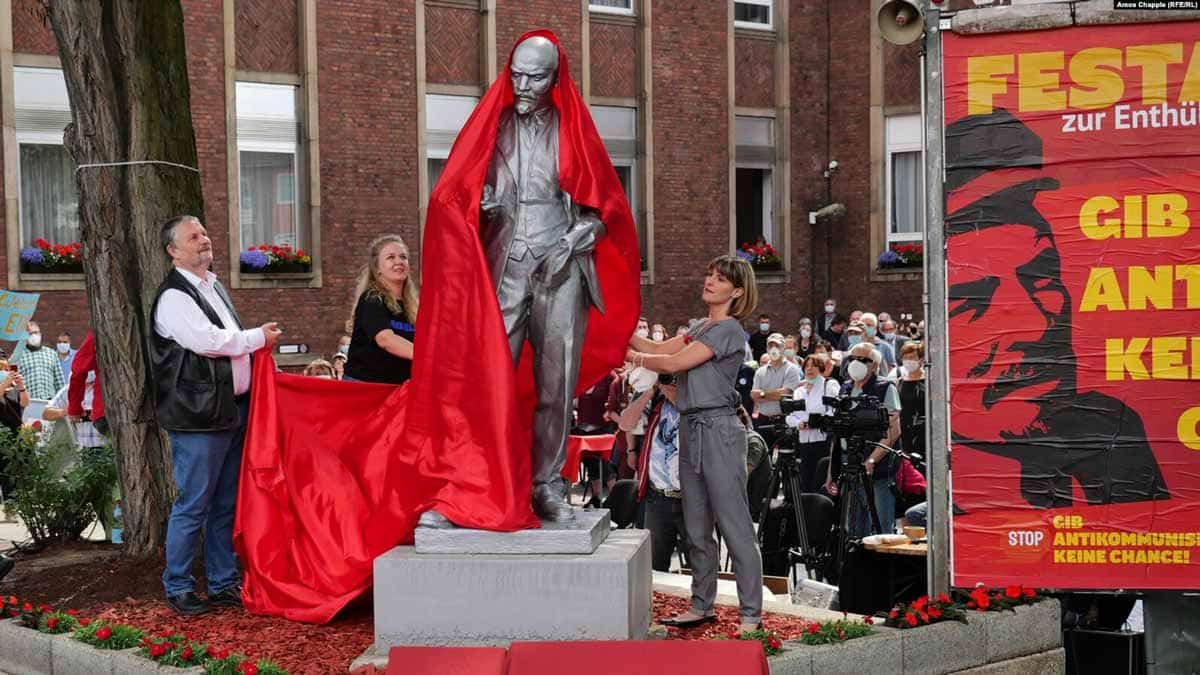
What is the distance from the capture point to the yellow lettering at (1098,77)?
7008 mm

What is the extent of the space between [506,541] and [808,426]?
7.77 m

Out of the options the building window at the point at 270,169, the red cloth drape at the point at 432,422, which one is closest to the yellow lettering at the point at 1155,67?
the red cloth drape at the point at 432,422

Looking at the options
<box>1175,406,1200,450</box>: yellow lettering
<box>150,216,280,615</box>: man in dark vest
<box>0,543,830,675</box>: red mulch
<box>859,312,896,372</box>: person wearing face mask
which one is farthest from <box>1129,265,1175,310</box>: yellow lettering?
<box>859,312,896,372</box>: person wearing face mask

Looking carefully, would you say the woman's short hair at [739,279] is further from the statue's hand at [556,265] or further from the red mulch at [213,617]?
the red mulch at [213,617]

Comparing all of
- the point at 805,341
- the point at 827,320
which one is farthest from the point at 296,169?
the point at 827,320

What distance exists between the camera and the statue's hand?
6.80 metres

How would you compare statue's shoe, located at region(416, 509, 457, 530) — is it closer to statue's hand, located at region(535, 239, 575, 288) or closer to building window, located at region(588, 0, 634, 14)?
statue's hand, located at region(535, 239, 575, 288)

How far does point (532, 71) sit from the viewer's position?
6.81m

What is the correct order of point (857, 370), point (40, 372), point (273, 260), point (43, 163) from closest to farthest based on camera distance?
point (857, 370) → point (40, 372) → point (43, 163) → point (273, 260)

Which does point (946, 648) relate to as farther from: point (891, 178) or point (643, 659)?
point (891, 178)

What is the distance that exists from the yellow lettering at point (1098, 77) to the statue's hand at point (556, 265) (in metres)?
2.47

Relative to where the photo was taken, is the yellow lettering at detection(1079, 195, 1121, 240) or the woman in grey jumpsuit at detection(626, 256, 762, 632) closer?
the yellow lettering at detection(1079, 195, 1121, 240)

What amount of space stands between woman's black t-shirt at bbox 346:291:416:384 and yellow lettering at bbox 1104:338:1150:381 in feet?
11.5

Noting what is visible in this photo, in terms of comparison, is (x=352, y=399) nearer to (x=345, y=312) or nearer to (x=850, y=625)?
(x=850, y=625)
